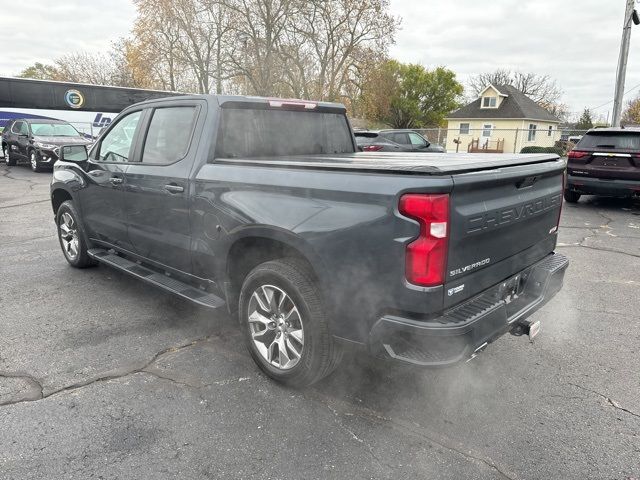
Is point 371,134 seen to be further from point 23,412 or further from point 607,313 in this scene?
point 23,412

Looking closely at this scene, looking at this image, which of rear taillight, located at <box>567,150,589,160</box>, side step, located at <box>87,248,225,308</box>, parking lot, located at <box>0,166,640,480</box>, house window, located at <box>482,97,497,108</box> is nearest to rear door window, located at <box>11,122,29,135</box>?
side step, located at <box>87,248,225,308</box>

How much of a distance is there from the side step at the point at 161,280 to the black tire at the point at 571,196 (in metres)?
9.50

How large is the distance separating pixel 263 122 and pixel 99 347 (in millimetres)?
2205

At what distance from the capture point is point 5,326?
157 inches

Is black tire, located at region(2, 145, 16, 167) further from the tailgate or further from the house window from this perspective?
the house window

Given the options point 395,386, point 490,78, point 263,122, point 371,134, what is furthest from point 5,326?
point 490,78

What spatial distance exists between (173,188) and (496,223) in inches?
92.6

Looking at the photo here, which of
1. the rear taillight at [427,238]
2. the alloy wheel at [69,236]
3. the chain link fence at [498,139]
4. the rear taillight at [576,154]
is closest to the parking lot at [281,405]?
the rear taillight at [427,238]

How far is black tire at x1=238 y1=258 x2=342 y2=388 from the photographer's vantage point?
275 cm

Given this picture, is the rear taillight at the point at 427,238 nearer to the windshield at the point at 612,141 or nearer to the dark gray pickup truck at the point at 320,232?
the dark gray pickup truck at the point at 320,232

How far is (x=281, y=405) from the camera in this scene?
2.91 metres

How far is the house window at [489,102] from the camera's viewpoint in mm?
46469

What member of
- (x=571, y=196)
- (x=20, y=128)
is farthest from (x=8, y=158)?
(x=571, y=196)

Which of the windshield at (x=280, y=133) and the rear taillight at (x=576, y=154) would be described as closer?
the windshield at (x=280, y=133)
